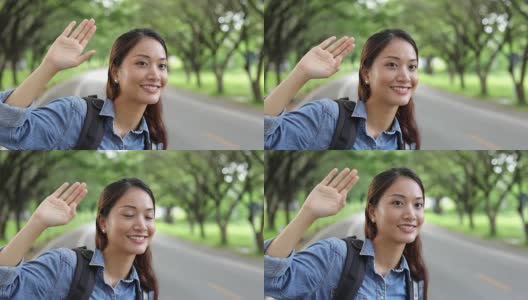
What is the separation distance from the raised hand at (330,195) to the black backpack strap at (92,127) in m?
1.25

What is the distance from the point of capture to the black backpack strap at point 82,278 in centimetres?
475

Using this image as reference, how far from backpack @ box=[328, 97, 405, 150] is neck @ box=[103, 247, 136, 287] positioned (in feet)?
4.48

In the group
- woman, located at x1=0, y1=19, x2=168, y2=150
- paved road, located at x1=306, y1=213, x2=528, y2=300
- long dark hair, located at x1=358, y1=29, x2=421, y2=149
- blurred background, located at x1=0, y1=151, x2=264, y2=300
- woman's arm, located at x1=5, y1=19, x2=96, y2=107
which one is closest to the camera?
woman's arm, located at x1=5, y1=19, x2=96, y2=107

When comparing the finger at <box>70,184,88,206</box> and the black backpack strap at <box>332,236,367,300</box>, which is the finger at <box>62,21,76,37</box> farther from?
the black backpack strap at <box>332,236,367,300</box>

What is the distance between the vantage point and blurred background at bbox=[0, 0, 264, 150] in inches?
200

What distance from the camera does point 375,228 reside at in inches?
193

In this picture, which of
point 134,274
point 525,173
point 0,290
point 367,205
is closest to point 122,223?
point 134,274

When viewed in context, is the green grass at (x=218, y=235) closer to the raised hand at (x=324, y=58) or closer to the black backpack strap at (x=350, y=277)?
the black backpack strap at (x=350, y=277)

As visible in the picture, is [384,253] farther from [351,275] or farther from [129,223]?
[129,223]

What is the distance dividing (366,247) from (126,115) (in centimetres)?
157

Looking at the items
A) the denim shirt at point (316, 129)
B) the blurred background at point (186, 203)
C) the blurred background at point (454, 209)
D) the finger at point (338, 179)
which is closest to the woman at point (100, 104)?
the blurred background at point (186, 203)

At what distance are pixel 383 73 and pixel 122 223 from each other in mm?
1713

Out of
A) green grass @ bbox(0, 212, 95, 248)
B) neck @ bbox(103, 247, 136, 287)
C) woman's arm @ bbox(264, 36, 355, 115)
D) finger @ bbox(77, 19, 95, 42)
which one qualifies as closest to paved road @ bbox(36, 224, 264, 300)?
neck @ bbox(103, 247, 136, 287)

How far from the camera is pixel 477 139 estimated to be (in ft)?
17.1
